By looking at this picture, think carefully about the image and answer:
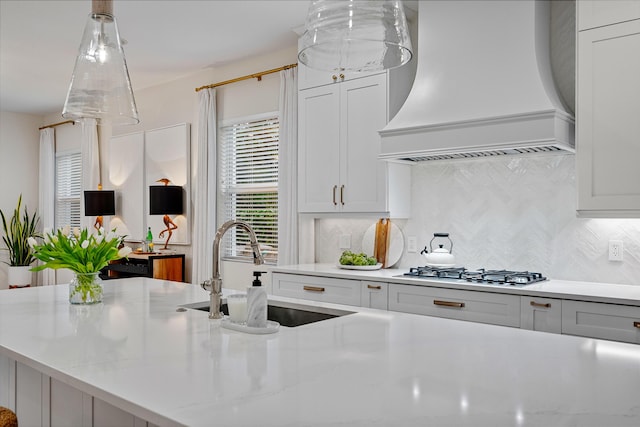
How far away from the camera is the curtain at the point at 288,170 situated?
4582 millimetres

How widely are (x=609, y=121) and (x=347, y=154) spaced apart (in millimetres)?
1748

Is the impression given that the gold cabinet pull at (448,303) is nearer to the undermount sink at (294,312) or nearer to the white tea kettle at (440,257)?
the white tea kettle at (440,257)

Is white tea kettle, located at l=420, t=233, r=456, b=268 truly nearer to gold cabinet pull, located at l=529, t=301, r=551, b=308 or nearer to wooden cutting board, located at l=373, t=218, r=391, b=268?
wooden cutting board, located at l=373, t=218, r=391, b=268

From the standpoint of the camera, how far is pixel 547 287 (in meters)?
2.89

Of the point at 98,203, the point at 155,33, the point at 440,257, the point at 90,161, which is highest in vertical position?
the point at 155,33

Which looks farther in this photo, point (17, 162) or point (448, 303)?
point (17, 162)

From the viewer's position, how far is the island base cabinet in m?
1.73

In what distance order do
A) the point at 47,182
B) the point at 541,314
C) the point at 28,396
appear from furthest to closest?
1. the point at 47,182
2. the point at 541,314
3. the point at 28,396

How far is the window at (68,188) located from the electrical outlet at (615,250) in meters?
6.62

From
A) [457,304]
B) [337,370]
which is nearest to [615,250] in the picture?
[457,304]

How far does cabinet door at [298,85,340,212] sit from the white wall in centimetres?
566

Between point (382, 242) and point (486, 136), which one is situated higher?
point (486, 136)

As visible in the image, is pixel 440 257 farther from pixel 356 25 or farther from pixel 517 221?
pixel 356 25

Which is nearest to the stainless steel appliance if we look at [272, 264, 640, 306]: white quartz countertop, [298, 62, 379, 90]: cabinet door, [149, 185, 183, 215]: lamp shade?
[272, 264, 640, 306]: white quartz countertop
